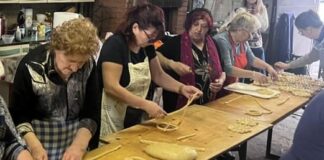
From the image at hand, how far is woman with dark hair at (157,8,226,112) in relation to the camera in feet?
9.01

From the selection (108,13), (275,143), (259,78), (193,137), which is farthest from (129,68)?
(275,143)

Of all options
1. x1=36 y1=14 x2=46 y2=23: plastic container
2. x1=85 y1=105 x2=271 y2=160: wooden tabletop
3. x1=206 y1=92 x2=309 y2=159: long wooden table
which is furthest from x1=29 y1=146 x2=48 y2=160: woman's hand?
x1=36 y1=14 x2=46 y2=23: plastic container

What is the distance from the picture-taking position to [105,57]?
6.93 feet

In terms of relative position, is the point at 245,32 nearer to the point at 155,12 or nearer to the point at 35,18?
the point at 155,12

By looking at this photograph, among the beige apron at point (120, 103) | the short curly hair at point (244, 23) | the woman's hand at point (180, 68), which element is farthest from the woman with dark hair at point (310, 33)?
the beige apron at point (120, 103)

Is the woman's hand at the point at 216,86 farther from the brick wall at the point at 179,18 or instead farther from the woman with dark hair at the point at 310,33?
the brick wall at the point at 179,18

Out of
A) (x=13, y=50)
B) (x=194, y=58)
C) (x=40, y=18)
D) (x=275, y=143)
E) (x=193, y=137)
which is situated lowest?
(x=275, y=143)

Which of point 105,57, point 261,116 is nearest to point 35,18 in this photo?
point 105,57

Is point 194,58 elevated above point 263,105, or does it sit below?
above

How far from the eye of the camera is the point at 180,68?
8.89 ft

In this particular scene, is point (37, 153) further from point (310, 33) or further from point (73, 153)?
point (310, 33)

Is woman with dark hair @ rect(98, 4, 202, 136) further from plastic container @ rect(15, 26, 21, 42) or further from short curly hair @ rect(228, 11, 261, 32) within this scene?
plastic container @ rect(15, 26, 21, 42)

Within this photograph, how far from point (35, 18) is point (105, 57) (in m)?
2.09

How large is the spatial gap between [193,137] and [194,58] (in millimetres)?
854
